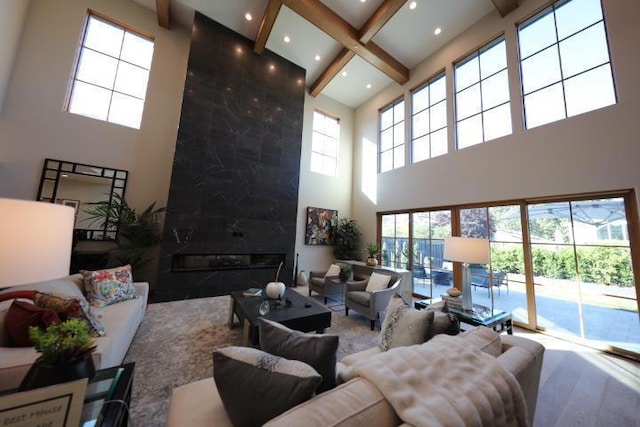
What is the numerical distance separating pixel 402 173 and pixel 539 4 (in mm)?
3494

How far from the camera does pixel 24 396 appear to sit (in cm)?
75

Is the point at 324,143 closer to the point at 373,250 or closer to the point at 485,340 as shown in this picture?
the point at 373,250

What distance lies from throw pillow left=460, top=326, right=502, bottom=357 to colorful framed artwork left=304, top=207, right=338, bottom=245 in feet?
16.3

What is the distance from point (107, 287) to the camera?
2.60 m

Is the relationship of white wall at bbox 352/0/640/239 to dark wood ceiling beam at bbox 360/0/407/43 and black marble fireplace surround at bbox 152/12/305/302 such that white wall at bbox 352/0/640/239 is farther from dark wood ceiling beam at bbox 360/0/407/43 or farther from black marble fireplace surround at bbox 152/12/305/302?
black marble fireplace surround at bbox 152/12/305/302

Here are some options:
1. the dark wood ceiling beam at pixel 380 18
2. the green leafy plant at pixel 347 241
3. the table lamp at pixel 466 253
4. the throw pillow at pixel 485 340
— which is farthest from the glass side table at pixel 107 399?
the dark wood ceiling beam at pixel 380 18

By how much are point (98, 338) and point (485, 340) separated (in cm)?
280

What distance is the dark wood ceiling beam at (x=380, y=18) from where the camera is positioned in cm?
408

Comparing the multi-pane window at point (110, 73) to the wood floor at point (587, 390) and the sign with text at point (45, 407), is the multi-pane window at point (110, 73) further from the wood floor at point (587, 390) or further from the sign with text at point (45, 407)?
the wood floor at point (587, 390)

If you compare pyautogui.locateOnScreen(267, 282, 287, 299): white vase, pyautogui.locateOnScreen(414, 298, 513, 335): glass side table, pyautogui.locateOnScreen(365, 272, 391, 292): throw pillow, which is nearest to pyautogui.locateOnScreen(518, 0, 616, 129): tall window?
pyautogui.locateOnScreen(414, 298, 513, 335): glass side table

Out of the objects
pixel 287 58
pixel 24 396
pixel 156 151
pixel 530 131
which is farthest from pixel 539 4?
pixel 156 151

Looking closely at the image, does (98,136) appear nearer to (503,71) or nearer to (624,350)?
(503,71)

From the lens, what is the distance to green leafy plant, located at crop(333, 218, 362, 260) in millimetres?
6492

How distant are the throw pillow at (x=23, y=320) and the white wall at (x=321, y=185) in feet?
16.0
